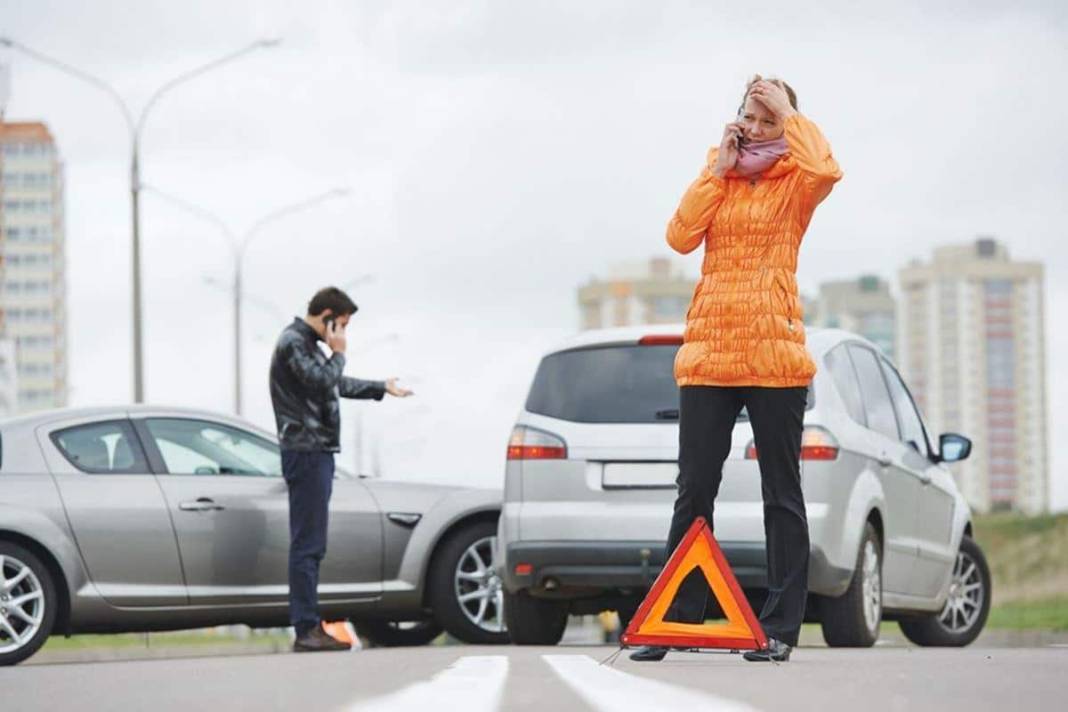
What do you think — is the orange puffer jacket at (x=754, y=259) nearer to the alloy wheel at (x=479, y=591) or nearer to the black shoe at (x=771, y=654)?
the black shoe at (x=771, y=654)

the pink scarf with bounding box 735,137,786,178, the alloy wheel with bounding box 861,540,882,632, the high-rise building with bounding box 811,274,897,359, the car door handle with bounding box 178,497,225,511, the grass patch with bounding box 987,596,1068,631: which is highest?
the high-rise building with bounding box 811,274,897,359

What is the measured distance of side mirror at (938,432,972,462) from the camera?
13.3 meters

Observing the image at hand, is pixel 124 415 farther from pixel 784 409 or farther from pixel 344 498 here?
pixel 784 409

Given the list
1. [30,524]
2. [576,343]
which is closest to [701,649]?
[576,343]

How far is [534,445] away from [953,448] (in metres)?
2.99

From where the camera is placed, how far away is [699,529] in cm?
858

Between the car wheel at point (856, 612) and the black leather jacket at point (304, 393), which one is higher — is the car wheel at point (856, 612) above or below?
below

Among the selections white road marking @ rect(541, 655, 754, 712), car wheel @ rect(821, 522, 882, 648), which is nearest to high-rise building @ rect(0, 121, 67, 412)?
car wheel @ rect(821, 522, 882, 648)

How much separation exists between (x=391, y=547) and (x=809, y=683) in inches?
240

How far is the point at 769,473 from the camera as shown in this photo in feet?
29.1

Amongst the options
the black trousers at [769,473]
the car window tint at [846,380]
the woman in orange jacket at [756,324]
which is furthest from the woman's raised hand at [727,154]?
the car window tint at [846,380]

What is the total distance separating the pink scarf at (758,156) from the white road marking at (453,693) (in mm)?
2101

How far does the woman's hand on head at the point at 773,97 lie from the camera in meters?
8.74

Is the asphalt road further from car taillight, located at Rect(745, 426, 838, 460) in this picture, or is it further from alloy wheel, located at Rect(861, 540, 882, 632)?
alloy wheel, located at Rect(861, 540, 882, 632)
